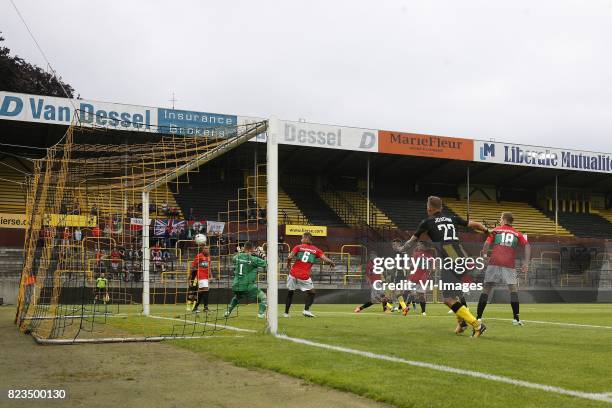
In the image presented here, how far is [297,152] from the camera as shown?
37.9m

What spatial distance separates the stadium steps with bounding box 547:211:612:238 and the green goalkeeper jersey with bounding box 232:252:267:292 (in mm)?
34288

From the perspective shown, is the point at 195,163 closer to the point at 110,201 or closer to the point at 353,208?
the point at 110,201

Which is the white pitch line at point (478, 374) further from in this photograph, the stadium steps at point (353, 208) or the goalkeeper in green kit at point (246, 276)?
the stadium steps at point (353, 208)

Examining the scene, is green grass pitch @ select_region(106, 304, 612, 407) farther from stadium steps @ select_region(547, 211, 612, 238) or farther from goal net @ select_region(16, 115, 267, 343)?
stadium steps @ select_region(547, 211, 612, 238)

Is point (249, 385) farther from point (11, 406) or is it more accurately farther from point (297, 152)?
point (297, 152)

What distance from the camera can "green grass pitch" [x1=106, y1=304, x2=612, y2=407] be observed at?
517 centimetres

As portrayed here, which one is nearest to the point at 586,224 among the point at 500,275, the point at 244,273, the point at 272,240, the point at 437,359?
the point at 500,275

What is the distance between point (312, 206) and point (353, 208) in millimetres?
2632

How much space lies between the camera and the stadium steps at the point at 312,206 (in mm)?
37188

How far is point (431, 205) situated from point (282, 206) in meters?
27.4

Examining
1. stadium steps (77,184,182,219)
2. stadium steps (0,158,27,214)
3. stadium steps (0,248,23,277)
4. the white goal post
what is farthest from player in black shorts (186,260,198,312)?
stadium steps (0,158,27,214)

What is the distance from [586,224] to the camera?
151 feet

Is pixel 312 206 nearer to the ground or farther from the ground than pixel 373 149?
nearer to the ground

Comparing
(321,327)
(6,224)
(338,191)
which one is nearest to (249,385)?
(321,327)
